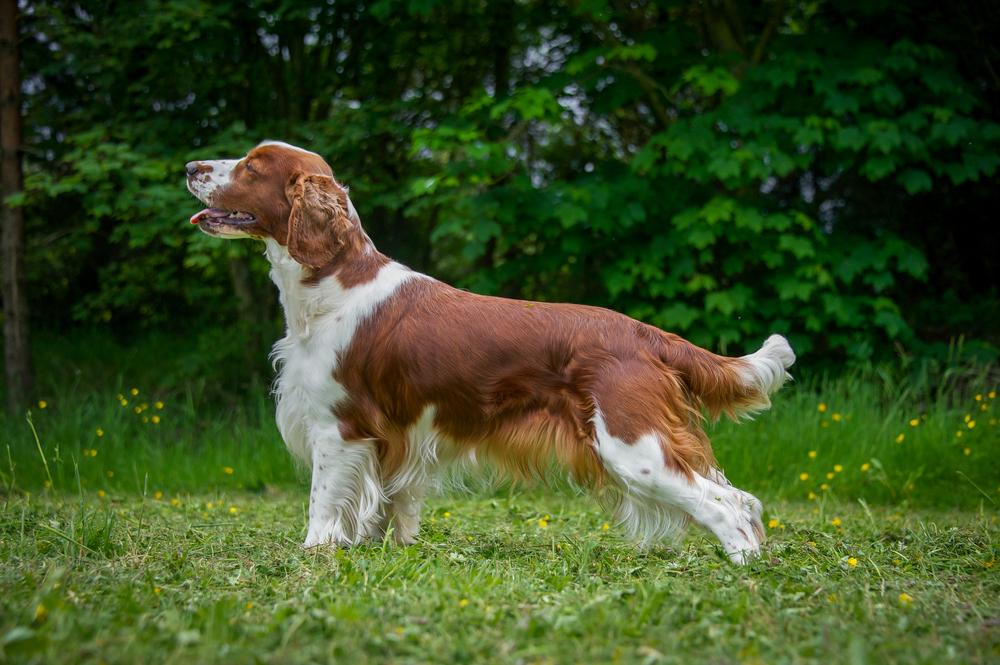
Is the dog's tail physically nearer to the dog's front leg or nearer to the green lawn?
the green lawn

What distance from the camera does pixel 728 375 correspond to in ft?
12.5

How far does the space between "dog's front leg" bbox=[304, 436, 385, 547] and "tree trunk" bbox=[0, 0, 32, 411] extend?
4.57m

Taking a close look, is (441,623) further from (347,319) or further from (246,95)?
(246,95)

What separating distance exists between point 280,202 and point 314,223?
19 cm

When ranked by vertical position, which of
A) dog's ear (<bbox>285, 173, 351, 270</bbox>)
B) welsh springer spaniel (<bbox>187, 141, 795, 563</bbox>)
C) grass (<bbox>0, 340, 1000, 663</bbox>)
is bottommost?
grass (<bbox>0, 340, 1000, 663</bbox>)

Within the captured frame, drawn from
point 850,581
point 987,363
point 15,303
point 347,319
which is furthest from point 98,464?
point 987,363

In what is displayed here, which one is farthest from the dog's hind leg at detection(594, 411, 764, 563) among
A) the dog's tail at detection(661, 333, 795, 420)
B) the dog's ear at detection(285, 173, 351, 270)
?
the dog's ear at detection(285, 173, 351, 270)

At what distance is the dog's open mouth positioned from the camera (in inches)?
159

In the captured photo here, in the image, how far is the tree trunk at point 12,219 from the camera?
24.6 feet

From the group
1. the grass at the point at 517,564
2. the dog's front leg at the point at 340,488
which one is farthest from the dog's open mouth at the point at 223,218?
the grass at the point at 517,564

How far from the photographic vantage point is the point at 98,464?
6273 millimetres

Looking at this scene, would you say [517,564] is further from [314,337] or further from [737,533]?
[314,337]

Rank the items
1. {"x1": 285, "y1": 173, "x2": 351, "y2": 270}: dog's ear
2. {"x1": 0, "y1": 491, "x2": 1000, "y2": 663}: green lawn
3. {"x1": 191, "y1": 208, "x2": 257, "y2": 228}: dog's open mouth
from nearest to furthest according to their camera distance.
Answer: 1. {"x1": 0, "y1": 491, "x2": 1000, "y2": 663}: green lawn
2. {"x1": 285, "y1": 173, "x2": 351, "y2": 270}: dog's ear
3. {"x1": 191, "y1": 208, "x2": 257, "y2": 228}: dog's open mouth

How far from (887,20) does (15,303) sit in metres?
7.19
